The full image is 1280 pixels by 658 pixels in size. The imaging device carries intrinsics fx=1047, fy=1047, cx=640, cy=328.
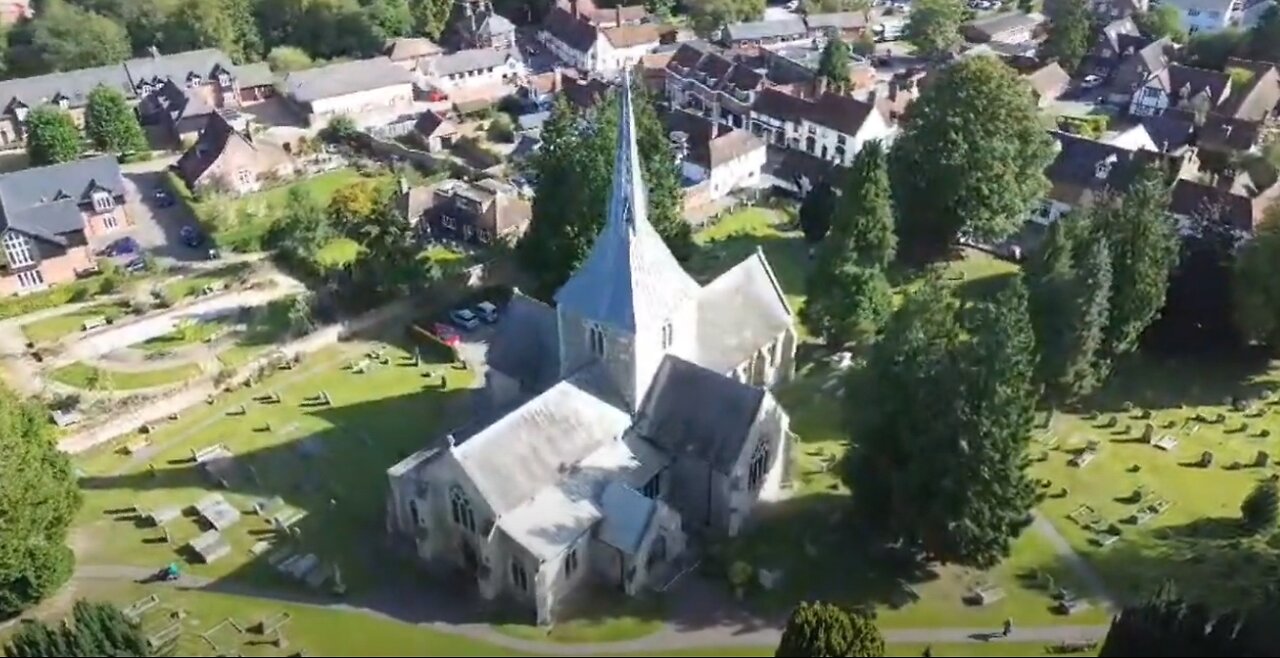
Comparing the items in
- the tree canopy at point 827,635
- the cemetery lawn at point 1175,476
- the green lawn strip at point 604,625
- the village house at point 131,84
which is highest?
the village house at point 131,84

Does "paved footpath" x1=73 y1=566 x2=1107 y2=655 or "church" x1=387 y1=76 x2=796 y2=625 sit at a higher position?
"church" x1=387 y1=76 x2=796 y2=625

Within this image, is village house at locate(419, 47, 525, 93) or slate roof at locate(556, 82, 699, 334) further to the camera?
village house at locate(419, 47, 525, 93)

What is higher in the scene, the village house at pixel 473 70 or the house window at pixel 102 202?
the village house at pixel 473 70

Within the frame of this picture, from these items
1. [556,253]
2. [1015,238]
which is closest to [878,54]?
[1015,238]

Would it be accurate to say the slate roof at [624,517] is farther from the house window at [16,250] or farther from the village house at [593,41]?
the village house at [593,41]

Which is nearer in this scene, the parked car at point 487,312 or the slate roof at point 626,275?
the slate roof at point 626,275

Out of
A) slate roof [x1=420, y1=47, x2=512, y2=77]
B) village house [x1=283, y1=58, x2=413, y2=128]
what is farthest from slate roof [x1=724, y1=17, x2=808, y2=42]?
village house [x1=283, y1=58, x2=413, y2=128]

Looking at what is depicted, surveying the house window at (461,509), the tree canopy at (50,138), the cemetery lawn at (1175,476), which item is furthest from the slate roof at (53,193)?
the cemetery lawn at (1175,476)

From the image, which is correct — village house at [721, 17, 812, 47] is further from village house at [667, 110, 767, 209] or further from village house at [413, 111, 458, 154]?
village house at [413, 111, 458, 154]
